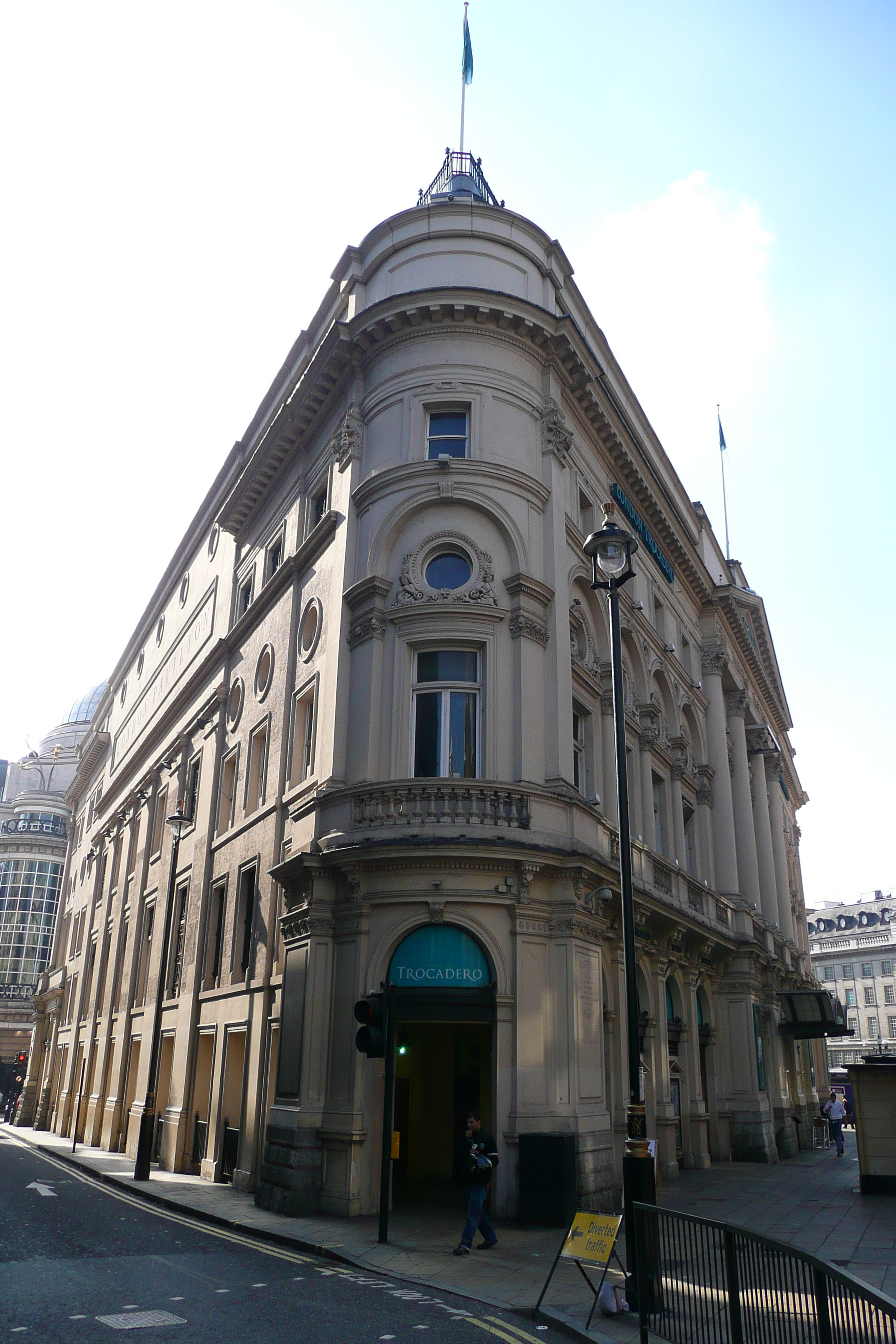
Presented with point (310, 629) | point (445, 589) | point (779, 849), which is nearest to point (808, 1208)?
point (445, 589)

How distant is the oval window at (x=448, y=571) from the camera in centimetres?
2084

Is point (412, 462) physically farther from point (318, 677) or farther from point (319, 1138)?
point (319, 1138)

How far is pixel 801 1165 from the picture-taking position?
94.7 feet

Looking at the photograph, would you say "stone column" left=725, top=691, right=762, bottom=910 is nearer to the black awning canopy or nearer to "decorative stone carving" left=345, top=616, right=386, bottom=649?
the black awning canopy

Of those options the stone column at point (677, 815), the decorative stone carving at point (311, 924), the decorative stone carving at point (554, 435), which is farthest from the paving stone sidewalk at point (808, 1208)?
the decorative stone carving at point (554, 435)

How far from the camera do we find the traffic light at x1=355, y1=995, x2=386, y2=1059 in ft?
44.8

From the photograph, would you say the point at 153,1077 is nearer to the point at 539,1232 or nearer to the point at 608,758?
the point at 539,1232

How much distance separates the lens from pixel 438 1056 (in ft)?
70.9

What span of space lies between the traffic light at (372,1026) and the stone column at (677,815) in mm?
16989

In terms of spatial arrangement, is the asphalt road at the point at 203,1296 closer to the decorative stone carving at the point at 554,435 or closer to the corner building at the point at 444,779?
the corner building at the point at 444,779

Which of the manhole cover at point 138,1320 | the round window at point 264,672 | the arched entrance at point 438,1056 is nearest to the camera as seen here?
the manhole cover at point 138,1320

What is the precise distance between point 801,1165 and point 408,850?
19.3 m

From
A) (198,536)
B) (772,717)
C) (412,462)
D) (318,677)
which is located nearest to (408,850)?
(318,677)

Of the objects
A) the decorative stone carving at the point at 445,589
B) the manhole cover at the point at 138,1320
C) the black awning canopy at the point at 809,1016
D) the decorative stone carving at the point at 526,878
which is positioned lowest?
the manhole cover at the point at 138,1320
